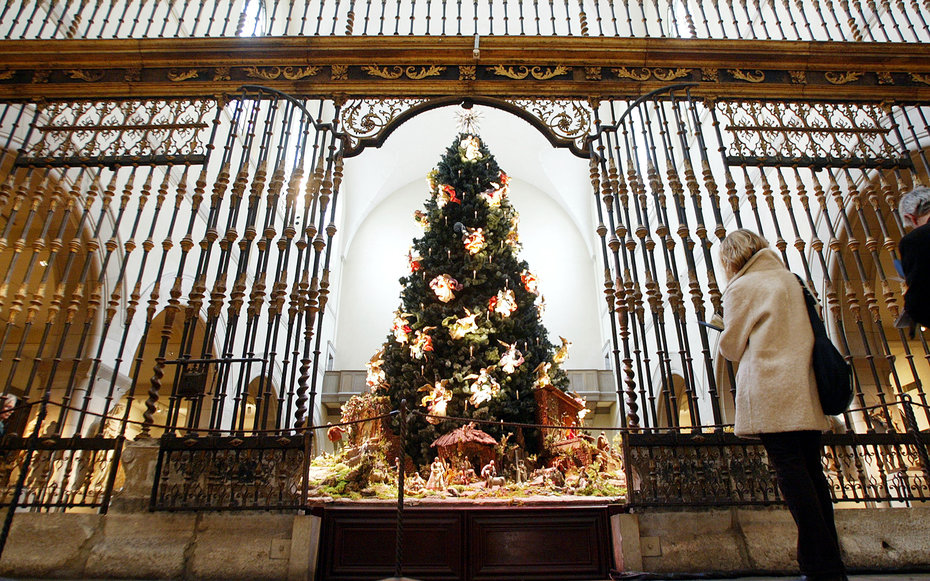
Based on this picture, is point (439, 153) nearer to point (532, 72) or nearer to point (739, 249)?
point (532, 72)

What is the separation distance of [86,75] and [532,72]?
3635 mm

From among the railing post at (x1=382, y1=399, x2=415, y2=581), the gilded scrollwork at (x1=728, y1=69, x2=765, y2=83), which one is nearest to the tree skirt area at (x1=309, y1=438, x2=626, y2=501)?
the railing post at (x1=382, y1=399, x2=415, y2=581)

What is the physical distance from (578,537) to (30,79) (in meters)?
5.36

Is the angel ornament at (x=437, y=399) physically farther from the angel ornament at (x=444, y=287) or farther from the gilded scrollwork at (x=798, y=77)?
the gilded scrollwork at (x=798, y=77)

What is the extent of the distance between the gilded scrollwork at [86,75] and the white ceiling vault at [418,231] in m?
9.56

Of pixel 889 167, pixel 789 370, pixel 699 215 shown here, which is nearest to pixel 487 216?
pixel 699 215

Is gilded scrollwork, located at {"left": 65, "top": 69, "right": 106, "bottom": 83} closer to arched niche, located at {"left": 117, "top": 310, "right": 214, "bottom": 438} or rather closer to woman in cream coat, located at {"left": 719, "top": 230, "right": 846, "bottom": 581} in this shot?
arched niche, located at {"left": 117, "top": 310, "right": 214, "bottom": 438}

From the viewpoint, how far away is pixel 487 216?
6234 mm

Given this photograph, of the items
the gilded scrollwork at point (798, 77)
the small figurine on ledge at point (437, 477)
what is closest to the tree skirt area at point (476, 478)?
the small figurine on ledge at point (437, 477)

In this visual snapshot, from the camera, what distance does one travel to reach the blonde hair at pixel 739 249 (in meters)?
2.27

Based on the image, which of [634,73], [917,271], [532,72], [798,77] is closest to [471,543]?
[917,271]

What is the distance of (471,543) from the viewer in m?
2.95

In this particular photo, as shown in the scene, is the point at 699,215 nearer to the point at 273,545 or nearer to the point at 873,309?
the point at 873,309

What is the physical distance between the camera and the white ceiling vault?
1449 cm
